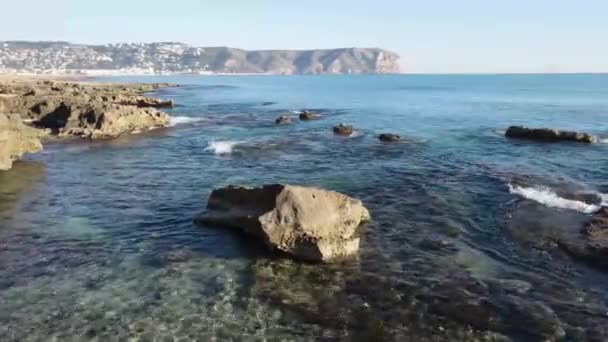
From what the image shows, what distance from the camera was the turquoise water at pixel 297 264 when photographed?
45.4 ft

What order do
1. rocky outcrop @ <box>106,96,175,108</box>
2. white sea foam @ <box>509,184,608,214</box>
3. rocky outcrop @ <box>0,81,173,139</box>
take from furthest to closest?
rocky outcrop @ <box>106,96,175,108</box>, rocky outcrop @ <box>0,81,173,139</box>, white sea foam @ <box>509,184,608,214</box>

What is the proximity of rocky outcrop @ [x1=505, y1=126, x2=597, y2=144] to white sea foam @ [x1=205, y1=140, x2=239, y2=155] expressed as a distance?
87.6 ft

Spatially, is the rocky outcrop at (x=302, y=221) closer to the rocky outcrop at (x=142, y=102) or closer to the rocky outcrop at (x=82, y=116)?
the rocky outcrop at (x=82, y=116)

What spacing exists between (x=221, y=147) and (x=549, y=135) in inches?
1166

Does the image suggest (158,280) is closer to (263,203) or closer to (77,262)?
(77,262)

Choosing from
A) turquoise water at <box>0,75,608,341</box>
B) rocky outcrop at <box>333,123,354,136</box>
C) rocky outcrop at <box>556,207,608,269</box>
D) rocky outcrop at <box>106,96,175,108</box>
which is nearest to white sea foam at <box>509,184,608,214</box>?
turquoise water at <box>0,75,608,341</box>

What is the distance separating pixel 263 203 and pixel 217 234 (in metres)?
2.55

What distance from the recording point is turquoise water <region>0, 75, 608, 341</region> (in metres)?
13.8

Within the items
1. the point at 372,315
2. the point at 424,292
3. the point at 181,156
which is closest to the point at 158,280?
the point at 372,315

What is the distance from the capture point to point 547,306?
14727 mm

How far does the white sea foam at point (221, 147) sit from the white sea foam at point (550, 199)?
2233cm

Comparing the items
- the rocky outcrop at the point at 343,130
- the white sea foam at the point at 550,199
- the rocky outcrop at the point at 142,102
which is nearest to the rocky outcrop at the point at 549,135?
the rocky outcrop at the point at 343,130

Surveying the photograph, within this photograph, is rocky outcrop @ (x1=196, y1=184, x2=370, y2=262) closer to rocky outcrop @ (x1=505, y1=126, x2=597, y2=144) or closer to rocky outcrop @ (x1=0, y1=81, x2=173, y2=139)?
rocky outcrop @ (x1=505, y1=126, x2=597, y2=144)

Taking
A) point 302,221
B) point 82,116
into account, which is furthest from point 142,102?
point 302,221
